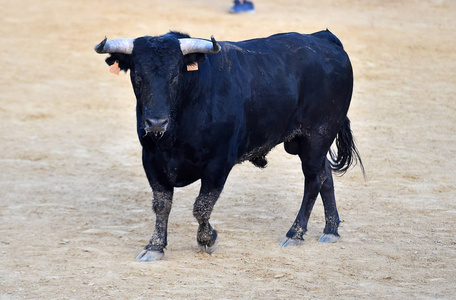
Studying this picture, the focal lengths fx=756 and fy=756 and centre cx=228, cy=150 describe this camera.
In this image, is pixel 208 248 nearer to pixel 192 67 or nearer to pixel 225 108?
pixel 225 108

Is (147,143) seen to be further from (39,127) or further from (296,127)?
(39,127)

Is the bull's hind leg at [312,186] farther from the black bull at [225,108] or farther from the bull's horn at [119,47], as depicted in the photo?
the bull's horn at [119,47]

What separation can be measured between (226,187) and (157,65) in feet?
10.5

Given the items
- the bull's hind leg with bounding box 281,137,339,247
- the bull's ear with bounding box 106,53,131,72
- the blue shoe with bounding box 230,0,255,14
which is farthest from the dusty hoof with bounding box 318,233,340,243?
the blue shoe with bounding box 230,0,255,14

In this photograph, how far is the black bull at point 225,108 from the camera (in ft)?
18.9

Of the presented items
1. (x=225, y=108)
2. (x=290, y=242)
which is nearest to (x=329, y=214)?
(x=290, y=242)

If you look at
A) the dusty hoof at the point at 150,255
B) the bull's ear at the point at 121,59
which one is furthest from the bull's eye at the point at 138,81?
the dusty hoof at the point at 150,255

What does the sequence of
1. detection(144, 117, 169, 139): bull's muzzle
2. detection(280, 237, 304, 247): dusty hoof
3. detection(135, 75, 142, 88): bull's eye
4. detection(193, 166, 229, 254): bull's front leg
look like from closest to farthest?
1. detection(144, 117, 169, 139): bull's muzzle
2. detection(135, 75, 142, 88): bull's eye
3. detection(193, 166, 229, 254): bull's front leg
4. detection(280, 237, 304, 247): dusty hoof

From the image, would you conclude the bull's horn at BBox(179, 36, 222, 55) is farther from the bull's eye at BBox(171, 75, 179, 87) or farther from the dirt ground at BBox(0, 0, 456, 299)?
the dirt ground at BBox(0, 0, 456, 299)

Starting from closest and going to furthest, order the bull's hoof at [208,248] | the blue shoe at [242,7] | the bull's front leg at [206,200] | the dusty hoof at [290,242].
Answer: the bull's front leg at [206,200]
the bull's hoof at [208,248]
the dusty hoof at [290,242]
the blue shoe at [242,7]

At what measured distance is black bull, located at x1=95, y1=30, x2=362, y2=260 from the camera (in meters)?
5.76

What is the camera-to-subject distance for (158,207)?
20.7 ft

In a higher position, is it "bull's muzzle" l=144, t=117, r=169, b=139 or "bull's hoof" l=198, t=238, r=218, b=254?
"bull's muzzle" l=144, t=117, r=169, b=139

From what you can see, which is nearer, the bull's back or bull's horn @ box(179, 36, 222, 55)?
bull's horn @ box(179, 36, 222, 55)
